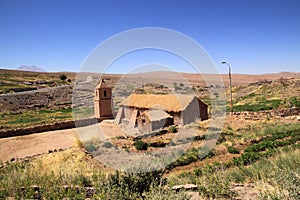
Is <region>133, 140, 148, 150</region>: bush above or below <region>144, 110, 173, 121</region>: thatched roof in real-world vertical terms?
below

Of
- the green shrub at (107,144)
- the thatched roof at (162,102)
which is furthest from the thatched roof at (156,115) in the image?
the green shrub at (107,144)

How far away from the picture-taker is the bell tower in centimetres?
2803

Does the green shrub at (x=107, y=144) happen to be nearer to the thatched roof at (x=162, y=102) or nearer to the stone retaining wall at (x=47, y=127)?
the thatched roof at (x=162, y=102)

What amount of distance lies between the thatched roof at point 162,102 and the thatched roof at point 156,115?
2.03ft

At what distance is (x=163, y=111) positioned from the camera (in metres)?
25.8

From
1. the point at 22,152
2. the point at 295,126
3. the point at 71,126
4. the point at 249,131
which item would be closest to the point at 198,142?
the point at 249,131

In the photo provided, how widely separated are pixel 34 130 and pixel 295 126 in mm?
25841

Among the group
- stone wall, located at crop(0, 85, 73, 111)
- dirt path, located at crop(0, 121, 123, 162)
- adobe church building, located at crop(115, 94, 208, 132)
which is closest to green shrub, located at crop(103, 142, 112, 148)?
dirt path, located at crop(0, 121, 123, 162)

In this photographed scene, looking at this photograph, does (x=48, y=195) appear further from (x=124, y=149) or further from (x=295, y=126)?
(x=295, y=126)

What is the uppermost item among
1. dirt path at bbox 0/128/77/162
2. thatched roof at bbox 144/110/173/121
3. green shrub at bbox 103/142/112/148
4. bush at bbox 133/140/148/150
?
thatched roof at bbox 144/110/173/121

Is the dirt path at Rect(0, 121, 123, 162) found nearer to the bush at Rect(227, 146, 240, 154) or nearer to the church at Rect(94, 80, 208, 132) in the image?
the church at Rect(94, 80, 208, 132)

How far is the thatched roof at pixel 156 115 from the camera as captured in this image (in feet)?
79.0

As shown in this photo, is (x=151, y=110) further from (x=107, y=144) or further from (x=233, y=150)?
(x=233, y=150)

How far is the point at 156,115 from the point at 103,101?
707 centimetres
